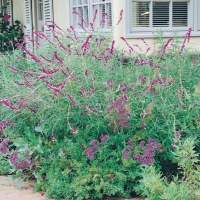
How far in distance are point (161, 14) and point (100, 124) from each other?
322cm

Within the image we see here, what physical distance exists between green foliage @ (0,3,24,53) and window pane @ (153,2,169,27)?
5447mm

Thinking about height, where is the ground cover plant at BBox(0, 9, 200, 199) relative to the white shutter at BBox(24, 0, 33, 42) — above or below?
below

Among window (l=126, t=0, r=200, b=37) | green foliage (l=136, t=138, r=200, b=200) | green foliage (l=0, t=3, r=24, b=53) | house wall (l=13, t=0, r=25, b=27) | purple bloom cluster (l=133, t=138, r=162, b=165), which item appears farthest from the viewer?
house wall (l=13, t=0, r=25, b=27)

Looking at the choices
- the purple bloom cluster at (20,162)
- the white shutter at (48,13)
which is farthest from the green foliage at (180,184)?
the white shutter at (48,13)

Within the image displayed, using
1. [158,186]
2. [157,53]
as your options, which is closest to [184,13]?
[157,53]

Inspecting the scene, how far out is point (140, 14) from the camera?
740 cm

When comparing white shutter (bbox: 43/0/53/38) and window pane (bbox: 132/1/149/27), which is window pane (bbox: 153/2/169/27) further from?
white shutter (bbox: 43/0/53/38)

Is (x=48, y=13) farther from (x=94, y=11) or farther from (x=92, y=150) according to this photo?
(x=92, y=150)

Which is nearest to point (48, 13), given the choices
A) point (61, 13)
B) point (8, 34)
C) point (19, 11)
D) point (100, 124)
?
point (61, 13)

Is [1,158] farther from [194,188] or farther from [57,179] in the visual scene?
[194,188]

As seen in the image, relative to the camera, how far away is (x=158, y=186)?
13.3 ft

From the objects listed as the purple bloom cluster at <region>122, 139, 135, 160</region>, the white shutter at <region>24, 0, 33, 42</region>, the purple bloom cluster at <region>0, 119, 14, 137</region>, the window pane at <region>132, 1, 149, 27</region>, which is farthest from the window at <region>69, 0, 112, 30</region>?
the white shutter at <region>24, 0, 33, 42</region>

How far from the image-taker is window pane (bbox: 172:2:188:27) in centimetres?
754

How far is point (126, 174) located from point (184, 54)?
6.11 ft
